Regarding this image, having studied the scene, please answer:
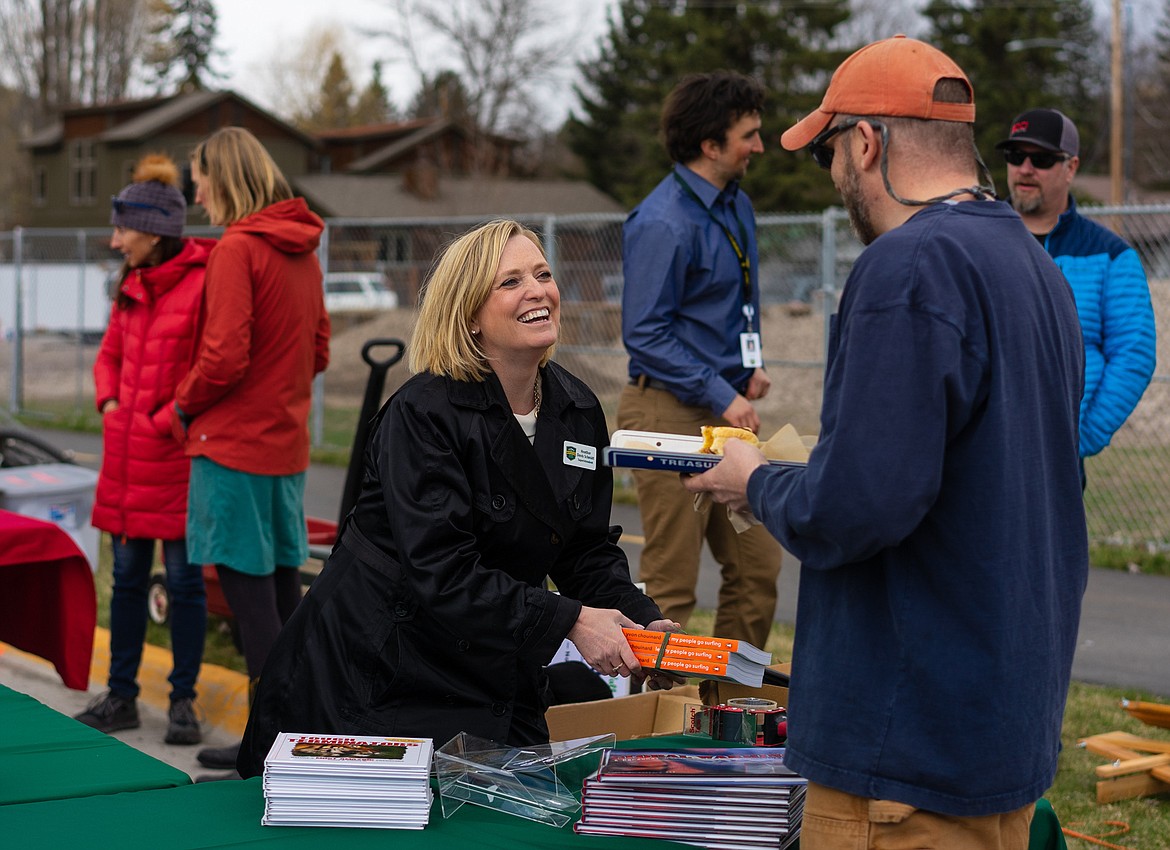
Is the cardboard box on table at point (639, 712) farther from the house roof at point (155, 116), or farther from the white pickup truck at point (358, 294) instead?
the house roof at point (155, 116)

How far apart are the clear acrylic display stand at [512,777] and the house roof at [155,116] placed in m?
51.7

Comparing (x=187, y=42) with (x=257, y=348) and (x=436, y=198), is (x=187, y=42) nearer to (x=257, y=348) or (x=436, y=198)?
(x=436, y=198)

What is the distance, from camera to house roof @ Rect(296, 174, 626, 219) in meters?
46.6

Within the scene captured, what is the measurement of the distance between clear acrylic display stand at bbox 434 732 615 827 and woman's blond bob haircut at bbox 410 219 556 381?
2.86 ft

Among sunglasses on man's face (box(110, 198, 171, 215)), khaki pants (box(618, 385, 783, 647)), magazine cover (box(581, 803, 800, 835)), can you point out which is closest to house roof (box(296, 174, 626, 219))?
sunglasses on man's face (box(110, 198, 171, 215))

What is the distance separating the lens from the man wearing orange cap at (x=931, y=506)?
6.71 feet

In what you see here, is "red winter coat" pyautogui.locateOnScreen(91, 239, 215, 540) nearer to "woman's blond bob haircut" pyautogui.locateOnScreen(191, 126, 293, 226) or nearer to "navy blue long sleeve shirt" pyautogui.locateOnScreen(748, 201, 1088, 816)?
"woman's blond bob haircut" pyautogui.locateOnScreen(191, 126, 293, 226)

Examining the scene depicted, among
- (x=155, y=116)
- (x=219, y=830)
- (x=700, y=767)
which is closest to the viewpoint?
(x=219, y=830)

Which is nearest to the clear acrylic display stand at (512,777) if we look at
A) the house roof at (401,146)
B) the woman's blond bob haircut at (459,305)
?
the woman's blond bob haircut at (459,305)

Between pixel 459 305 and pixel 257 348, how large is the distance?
87.0 inches

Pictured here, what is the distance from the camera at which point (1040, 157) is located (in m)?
4.70

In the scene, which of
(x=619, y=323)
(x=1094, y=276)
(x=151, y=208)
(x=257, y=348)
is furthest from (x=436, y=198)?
(x=1094, y=276)

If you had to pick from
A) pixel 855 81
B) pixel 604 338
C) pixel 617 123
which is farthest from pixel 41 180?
pixel 855 81

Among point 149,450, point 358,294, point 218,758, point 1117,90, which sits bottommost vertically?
point 218,758
